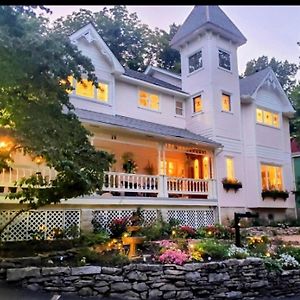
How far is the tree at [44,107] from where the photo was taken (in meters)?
3.97

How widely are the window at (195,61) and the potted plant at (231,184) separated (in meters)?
4.48

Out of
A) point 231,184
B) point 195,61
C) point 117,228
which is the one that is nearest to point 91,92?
point 117,228

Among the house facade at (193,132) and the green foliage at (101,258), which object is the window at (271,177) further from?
the green foliage at (101,258)

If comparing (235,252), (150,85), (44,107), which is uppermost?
(150,85)

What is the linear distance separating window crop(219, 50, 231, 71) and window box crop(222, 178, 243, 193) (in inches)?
174

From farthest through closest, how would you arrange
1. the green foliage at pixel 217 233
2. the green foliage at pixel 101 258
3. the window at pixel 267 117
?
the window at pixel 267 117 < the green foliage at pixel 217 233 < the green foliage at pixel 101 258

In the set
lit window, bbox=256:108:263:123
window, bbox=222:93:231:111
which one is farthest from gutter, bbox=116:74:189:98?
lit window, bbox=256:108:263:123

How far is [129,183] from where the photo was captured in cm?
1035

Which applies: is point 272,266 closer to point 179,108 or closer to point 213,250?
point 213,250

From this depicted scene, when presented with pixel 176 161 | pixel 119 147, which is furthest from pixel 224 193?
pixel 119 147

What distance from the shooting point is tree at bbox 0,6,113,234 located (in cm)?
397

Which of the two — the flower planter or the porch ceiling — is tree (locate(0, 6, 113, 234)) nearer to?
the porch ceiling

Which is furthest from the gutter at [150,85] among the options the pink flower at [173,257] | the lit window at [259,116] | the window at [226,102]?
the pink flower at [173,257]

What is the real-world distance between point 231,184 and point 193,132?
240 centimetres
